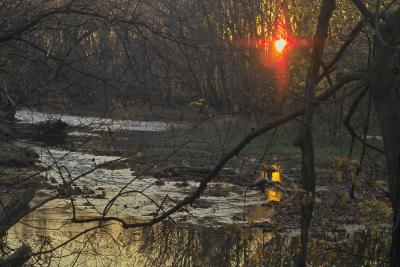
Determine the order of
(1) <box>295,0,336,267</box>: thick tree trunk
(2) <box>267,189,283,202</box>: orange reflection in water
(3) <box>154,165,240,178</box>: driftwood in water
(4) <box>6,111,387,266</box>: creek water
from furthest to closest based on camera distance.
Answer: (3) <box>154,165,240,178</box>: driftwood in water
(2) <box>267,189,283,202</box>: orange reflection in water
(4) <box>6,111,387,266</box>: creek water
(1) <box>295,0,336,267</box>: thick tree trunk

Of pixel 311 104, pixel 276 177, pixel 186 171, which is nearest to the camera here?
pixel 311 104

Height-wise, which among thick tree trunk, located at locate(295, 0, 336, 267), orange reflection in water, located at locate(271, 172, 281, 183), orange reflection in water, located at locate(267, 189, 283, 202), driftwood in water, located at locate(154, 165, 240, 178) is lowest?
orange reflection in water, located at locate(267, 189, 283, 202)

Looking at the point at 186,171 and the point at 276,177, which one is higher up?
the point at 186,171

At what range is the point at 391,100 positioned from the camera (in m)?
5.68

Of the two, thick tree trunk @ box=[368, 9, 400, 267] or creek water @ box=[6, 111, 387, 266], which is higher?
thick tree trunk @ box=[368, 9, 400, 267]

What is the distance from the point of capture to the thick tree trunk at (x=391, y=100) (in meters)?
5.45

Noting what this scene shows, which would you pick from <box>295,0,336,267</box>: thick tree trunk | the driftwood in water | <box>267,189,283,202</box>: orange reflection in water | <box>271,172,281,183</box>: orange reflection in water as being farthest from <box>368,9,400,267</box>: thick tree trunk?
the driftwood in water

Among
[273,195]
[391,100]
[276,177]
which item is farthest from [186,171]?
[391,100]

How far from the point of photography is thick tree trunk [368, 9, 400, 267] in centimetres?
545

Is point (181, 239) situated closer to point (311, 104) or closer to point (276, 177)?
point (311, 104)

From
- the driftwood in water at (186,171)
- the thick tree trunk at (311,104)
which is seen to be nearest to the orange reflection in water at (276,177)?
the driftwood in water at (186,171)

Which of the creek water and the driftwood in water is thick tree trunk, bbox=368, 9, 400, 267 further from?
the driftwood in water

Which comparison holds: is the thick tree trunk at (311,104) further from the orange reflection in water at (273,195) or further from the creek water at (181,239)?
the orange reflection in water at (273,195)

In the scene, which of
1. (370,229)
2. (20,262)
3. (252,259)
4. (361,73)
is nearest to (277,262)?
(252,259)
